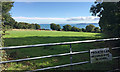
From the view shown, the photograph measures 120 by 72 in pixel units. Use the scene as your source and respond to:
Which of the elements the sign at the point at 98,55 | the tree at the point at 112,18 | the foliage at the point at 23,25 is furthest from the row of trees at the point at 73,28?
the sign at the point at 98,55

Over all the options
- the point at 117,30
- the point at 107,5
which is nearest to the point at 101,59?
the point at 117,30

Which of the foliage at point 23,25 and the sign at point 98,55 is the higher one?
the foliage at point 23,25

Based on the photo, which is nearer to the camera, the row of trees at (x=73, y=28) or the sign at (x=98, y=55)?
the sign at (x=98, y=55)

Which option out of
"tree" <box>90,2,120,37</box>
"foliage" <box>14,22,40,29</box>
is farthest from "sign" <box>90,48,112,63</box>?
"foliage" <box>14,22,40,29</box>

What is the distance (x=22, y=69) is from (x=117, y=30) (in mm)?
5198

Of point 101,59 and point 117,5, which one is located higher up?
point 117,5

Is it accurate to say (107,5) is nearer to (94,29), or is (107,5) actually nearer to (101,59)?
(101,59)

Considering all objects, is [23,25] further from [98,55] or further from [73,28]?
[98,55]

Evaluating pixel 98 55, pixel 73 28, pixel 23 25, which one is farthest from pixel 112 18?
pixel 73 28

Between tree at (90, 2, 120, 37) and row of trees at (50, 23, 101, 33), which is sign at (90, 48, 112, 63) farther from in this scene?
row of trees at (50, 23, 101, 33)

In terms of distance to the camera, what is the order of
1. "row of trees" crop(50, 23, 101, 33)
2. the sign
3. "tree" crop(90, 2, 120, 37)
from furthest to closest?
"row of trees" crop(50, 23, 101, 33), "tree" crop(90, 2, 120, 37), the sign

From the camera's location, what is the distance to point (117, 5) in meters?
5.79

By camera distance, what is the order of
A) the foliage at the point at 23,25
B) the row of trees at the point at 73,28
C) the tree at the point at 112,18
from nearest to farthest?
1. the tree at the point at 112,18
2. the foliage at the point at 23,25
3. the row of trees at the point at 73,28

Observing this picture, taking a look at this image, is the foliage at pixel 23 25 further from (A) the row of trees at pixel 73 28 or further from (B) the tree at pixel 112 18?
(B) the tree at pixel 112 18
